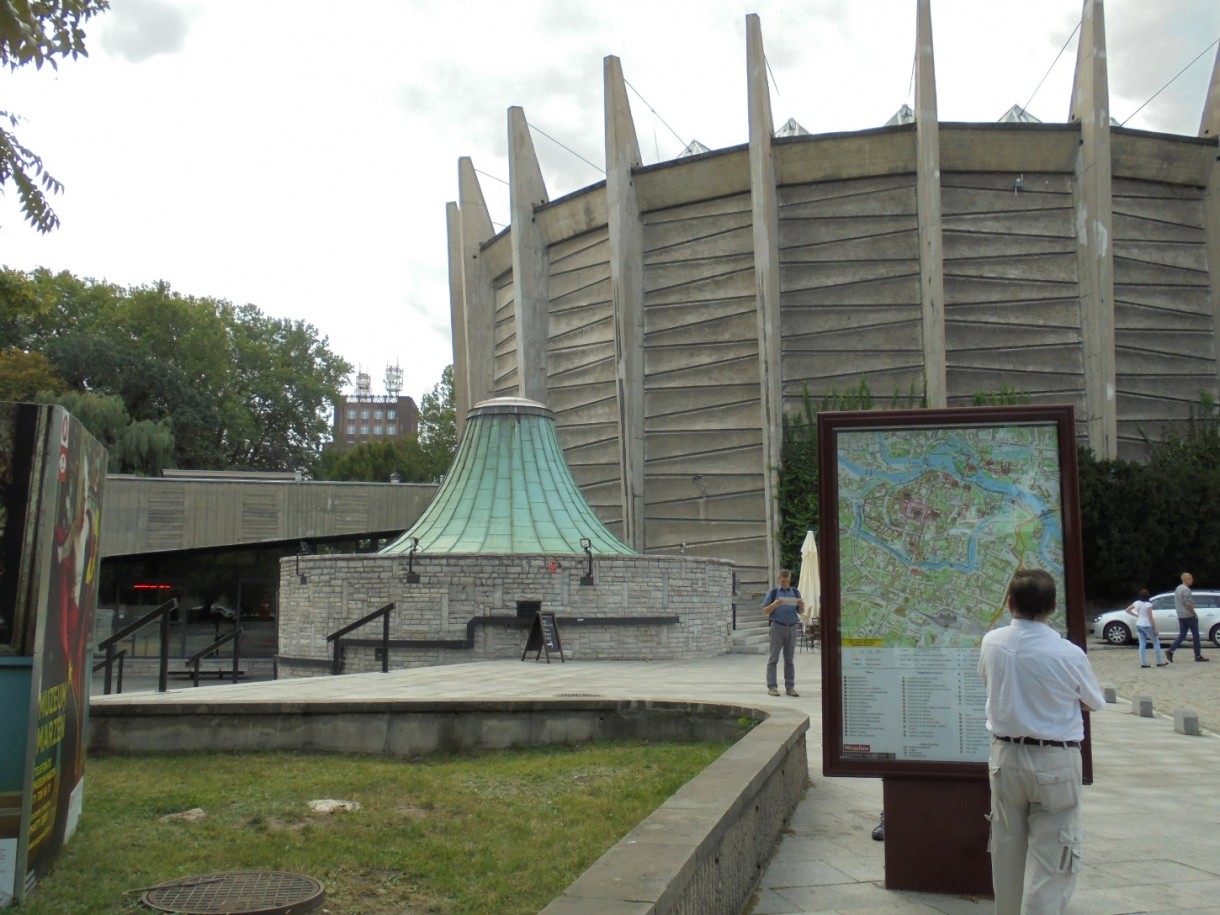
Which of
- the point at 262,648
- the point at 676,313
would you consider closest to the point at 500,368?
the point at 676,313

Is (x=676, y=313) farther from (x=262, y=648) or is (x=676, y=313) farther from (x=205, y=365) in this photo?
(x=205, y=365)

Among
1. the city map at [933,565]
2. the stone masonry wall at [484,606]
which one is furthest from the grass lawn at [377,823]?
the stone masonry wall at [484,606]

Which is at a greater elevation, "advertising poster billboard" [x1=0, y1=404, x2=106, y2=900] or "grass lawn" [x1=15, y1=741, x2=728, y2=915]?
"advertising poster billboard" [x1=0, y1=404, x2=106, y2=900]

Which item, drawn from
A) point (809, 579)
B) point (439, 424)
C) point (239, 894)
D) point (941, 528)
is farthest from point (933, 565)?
point (439, 424)

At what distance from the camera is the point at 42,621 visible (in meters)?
4.28

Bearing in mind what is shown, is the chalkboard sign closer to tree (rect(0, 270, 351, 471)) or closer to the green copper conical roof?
the green copper conical roof

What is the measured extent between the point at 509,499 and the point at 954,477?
708 inches

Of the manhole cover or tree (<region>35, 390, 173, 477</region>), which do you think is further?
tree (<region>35, 390, 173, 477</region>)

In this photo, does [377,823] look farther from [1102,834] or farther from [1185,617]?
[1185,617]

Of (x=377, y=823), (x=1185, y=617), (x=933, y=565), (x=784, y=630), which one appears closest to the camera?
(x=933, y=565)

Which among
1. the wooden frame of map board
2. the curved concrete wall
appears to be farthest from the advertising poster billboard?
the curved concrete wall

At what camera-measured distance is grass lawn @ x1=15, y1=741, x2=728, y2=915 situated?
445 cm

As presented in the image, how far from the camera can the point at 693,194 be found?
35.8m

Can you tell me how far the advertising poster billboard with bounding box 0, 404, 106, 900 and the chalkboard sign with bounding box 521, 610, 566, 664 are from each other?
515 inches
